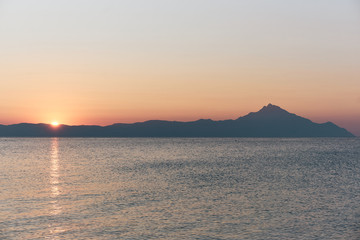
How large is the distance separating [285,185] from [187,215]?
30.1m

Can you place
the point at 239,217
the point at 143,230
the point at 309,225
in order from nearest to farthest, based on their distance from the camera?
1. the point at 143,230
2. the point at 309,225
3. the point at 239,217

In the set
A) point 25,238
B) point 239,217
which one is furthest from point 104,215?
point 239,217

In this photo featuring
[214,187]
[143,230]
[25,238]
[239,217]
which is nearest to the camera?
[25,238]

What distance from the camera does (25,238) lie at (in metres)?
30.7

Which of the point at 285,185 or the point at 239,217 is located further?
the point at 285,185

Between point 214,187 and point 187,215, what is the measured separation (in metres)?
21.5

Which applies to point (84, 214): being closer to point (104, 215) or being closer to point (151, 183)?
point (104, 215)

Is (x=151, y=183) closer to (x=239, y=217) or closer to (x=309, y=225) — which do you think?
(x=239, y=217)

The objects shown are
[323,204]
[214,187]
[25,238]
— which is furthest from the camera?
[214,187]

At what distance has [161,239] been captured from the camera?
31.0 metres

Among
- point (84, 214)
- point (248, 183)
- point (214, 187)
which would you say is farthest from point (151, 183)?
point (84, 214)

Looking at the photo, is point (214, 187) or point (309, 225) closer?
point (309, 225)

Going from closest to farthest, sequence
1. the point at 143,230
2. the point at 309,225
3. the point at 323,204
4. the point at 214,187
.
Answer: the point at 143,230 → the point at 309,225 → the point at 323,204 → the point at 214,187

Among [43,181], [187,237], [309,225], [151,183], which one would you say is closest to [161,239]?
[187,237]
